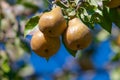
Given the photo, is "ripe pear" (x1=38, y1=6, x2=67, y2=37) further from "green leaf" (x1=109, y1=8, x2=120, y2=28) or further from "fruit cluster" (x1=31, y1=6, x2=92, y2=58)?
"green leaf" (x1=109, y1=8, x2=120, y2=28)

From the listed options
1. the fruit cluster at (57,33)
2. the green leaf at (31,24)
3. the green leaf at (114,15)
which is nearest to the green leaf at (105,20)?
the green leaf at (114,15)

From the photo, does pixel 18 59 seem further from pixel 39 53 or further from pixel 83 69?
pixel 39 53

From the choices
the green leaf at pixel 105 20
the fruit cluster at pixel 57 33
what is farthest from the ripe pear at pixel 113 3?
the fruit cluster at pixel 57 33

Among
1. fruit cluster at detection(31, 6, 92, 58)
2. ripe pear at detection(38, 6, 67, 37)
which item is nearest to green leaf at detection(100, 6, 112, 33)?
fruit cluster at detection(31, 6, 92, 58)

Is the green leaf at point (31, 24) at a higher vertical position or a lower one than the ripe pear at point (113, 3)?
higher

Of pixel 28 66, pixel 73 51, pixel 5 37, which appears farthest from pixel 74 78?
pixel 73 51

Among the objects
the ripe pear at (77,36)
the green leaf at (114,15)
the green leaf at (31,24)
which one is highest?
the green leaf at (31,24)

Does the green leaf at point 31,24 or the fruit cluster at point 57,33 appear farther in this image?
the green leaf at point 31,24

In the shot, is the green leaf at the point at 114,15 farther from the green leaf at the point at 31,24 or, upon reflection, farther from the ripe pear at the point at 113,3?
the green leaf at the point at 31,24
